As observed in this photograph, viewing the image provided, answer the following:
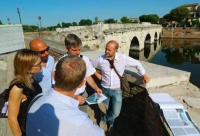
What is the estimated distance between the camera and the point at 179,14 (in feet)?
176

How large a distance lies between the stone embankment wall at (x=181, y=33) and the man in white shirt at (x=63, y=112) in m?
49.5

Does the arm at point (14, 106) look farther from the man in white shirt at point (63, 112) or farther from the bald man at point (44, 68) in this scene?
the bald man at point (44, 68)

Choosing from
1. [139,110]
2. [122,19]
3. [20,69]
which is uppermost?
[122,19]

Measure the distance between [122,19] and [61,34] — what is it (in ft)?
176

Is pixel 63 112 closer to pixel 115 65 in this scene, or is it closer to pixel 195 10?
pixel 115 65

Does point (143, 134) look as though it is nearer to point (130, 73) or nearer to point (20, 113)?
point (130, 73)

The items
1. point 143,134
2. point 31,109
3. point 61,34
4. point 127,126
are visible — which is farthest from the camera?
point 61,34

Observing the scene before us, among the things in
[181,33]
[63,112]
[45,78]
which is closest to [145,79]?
[45,78]

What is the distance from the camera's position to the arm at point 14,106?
5.22ft

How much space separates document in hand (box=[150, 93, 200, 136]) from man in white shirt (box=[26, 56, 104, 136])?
102cm

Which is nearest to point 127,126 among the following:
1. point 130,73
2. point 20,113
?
point 130,73

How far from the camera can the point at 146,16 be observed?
63844mm

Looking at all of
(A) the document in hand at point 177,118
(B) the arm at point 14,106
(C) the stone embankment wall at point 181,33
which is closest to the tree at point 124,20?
(C) the stone embankment wall at point 181,33

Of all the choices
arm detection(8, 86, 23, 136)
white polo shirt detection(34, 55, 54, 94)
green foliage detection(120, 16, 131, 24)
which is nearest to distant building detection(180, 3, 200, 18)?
green foliage detection(120, 16, 131, 24)
